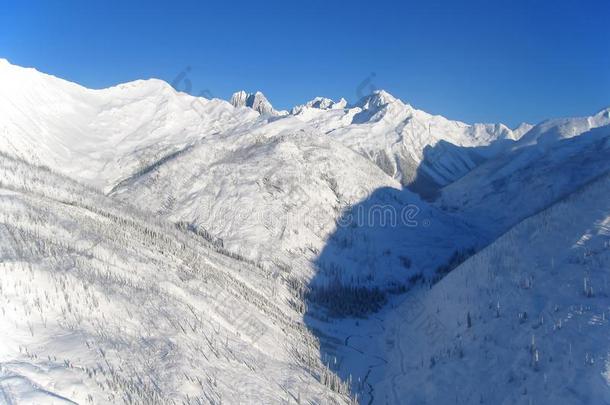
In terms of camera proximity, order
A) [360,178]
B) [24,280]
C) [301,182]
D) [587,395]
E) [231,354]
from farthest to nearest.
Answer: [360,178] → [301,182] → [231,354] → [24,280] → [587,395]

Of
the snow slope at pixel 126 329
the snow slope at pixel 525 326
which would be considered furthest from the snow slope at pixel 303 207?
the snow slope at pixel 525 326

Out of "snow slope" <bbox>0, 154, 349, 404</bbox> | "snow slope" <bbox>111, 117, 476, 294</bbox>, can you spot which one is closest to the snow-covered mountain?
"snow slope" <bbox>0, 154, 349, 404</bbox>

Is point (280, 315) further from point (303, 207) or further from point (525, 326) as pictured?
point (303, 207)

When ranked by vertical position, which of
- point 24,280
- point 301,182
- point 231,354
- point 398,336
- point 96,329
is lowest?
point 398,336

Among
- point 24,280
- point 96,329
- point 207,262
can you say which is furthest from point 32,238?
point 207,262

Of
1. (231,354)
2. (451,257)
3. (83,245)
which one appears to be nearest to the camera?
(231,354)

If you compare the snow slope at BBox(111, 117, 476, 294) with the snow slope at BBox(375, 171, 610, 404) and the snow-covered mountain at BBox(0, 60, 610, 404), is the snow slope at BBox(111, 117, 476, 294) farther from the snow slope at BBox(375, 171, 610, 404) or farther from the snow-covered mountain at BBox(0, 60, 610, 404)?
the snow slope at BBox(375, 171, 610, 404)

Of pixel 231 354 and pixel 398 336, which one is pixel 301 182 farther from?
pixel 231 354
